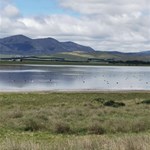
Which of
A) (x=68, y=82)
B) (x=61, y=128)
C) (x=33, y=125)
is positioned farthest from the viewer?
(x=68, y=82)

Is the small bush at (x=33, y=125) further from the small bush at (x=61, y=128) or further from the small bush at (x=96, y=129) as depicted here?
the small bush at (x=96, y=129)

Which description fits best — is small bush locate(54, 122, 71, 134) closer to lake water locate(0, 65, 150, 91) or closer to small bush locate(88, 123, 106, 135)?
small bush locate(88, 123, 106, 135)

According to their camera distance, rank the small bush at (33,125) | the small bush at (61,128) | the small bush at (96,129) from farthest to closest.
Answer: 1. the small bush at (33,125)
2. the small bush at (61,128)
3. the small bush at (96,129)

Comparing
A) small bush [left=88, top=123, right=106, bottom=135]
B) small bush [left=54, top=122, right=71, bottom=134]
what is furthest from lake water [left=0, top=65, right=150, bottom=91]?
small bush [left=88, top=123, right=106, bottom=135]

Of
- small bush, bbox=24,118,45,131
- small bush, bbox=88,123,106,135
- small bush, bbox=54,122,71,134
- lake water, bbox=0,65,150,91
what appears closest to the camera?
small bush, bbox=88,123,106,135

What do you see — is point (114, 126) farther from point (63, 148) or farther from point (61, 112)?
point (63, 148)

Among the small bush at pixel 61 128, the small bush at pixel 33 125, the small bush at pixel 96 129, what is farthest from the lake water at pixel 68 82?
the small bush at pixel 96 129

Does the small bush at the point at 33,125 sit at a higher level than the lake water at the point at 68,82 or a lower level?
higher

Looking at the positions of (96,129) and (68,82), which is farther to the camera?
(68,82)

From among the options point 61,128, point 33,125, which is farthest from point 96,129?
point 33,125

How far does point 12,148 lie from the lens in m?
8.93

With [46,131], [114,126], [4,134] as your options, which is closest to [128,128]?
[114,126]

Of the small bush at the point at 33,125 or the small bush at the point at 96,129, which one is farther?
the small bush at the point at 33,125

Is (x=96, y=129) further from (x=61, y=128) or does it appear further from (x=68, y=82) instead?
(x=68, y=82)
